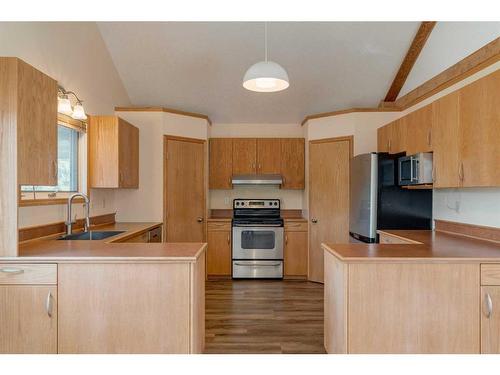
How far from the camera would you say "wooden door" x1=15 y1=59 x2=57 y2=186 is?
1953 mm

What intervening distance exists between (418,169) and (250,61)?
2288mm

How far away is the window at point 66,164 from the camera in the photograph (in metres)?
2.96

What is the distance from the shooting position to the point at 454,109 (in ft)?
8.29

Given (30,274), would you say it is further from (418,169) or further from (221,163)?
(221,163)

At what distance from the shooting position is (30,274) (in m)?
1.95

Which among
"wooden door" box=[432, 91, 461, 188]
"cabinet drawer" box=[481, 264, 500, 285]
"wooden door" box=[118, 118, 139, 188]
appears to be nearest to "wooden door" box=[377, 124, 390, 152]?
"wooden door" box=[432, 91, 461, 188]

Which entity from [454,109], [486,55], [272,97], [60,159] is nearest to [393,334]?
[454,109]

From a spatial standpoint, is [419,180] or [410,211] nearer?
[419,180]

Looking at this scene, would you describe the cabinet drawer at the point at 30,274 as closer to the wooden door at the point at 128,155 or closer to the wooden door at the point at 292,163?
the wooden door at the point at 128,155

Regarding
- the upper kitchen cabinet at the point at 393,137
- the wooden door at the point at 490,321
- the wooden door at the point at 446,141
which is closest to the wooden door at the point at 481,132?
the wooden door at the point at 446,141

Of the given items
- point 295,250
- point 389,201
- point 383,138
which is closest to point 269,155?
point 295,250

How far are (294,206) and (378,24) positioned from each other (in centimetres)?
272

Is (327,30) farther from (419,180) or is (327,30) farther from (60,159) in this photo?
(60,159)

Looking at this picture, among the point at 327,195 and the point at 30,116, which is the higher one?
the point at 30,116
